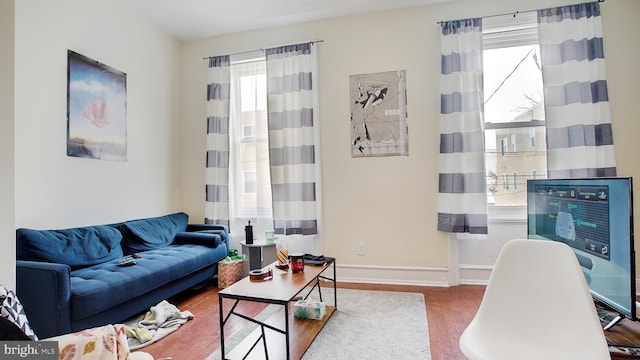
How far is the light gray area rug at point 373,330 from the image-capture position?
2.14 meters

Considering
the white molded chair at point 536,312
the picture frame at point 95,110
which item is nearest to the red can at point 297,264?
the white molded chair at point 536,312

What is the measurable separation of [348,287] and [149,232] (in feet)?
6.65

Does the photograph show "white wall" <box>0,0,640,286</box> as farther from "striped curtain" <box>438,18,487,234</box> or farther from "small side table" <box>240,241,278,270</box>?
"small side table" <box>240,241,278,270</box>

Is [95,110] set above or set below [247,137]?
above

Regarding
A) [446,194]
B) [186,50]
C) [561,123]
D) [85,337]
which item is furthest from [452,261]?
[186,50]

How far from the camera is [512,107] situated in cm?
344

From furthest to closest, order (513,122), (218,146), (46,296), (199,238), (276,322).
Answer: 1. (218,146)
2. (199,238)
3. (513,122)
4. (276,322)
5. (46,296)

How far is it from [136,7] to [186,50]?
0.82m

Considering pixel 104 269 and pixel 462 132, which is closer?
pixel 104 269

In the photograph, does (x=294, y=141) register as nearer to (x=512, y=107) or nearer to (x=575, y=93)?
(x=512, y=107)

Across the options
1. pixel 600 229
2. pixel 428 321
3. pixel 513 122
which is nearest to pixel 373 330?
pixel 428 321

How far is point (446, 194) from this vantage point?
338 cm

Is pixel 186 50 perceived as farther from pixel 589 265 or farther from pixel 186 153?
pixel 589 265

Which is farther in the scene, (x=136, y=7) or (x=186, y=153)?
(x=186, y=153)
